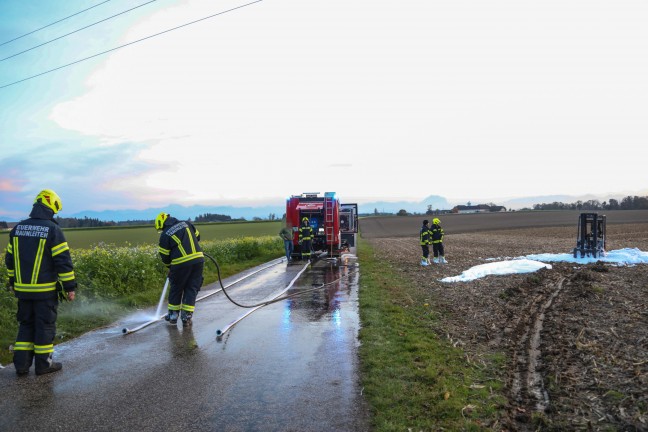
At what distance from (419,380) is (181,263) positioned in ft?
15.7

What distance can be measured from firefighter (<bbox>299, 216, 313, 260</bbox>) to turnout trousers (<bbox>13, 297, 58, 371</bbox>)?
46.5ft

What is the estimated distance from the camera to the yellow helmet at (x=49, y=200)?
5.89 m

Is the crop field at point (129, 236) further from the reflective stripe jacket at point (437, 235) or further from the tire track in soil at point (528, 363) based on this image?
the tire track in soil at point (528, 363)

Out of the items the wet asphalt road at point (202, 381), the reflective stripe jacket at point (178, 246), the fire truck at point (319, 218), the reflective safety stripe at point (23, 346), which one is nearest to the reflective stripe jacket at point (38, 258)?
the reflective safety stripe at point (23, 346)

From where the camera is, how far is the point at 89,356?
6355 mm

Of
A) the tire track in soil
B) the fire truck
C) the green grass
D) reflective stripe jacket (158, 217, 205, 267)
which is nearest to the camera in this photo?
the green grass

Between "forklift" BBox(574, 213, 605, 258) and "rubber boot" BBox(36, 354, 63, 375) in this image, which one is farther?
"forklift" BBox(574, 213, 605, 258)

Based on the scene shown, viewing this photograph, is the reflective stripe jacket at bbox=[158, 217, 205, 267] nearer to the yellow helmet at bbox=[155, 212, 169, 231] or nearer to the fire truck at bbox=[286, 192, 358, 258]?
the yellow helmet at bbox=[155, 212, 169, 231]

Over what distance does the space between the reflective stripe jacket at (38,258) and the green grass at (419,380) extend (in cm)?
412

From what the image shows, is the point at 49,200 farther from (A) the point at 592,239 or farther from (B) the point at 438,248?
(A) the point at 592,239

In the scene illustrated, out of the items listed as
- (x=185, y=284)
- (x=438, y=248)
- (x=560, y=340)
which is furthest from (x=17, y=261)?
(x=438, y=248)

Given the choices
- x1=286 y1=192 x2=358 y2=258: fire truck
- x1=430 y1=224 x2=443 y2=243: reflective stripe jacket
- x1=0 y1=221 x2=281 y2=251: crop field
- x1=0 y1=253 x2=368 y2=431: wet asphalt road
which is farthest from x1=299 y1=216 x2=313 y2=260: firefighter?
x1=0 y1=253 x2=368 y2=431: wet asphalt road

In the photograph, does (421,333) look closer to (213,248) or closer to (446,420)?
(446,420)

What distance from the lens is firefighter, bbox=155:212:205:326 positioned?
8.02 metres
